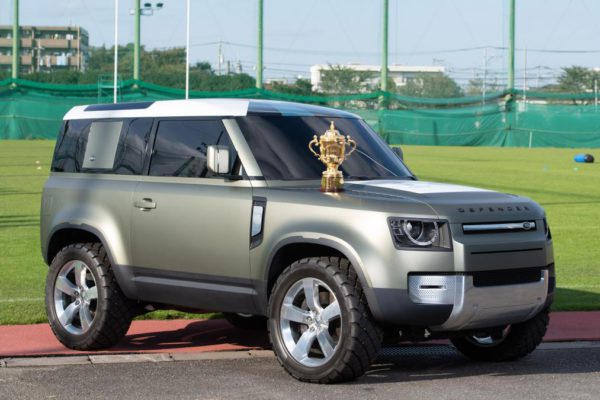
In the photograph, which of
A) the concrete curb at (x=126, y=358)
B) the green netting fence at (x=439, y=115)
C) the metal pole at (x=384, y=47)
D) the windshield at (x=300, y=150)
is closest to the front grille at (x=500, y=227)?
the windshield at (x=300, y=150)

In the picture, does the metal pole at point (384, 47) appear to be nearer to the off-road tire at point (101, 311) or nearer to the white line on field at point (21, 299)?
the white line on field at point (21, 299)

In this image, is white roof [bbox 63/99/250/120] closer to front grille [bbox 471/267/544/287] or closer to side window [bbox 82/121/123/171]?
side window [bbox 82/121/123/171]

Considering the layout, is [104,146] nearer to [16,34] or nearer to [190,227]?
[190,227]

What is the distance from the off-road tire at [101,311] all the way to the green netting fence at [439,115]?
5326cm

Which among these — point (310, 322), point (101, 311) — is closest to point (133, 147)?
point (101, 311)

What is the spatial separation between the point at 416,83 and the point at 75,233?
141m

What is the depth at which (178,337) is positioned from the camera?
362 inches

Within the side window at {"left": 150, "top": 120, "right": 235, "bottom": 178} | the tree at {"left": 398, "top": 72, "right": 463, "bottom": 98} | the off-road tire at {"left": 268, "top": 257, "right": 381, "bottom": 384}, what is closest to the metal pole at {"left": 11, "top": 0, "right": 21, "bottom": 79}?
the tree at {"left": 398, "top": 72, "right": 463, "bottom": 98}

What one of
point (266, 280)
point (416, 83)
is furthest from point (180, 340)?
point (416, 83)

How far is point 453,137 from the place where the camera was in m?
66.0

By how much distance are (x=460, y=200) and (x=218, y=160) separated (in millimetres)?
1574

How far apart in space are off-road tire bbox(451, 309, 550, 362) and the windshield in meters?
1.31

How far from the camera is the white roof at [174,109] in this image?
320 inches

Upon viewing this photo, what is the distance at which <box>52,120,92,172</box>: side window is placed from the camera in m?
8.94
